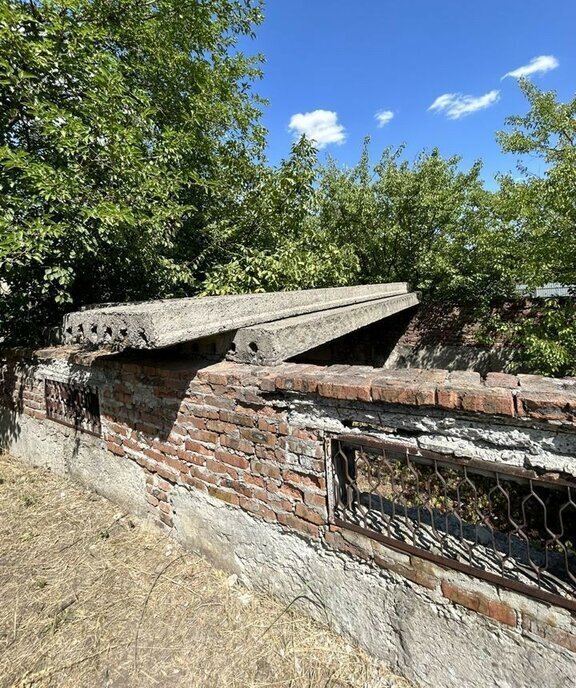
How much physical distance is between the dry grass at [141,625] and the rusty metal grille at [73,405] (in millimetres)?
980

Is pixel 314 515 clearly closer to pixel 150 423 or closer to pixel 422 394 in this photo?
pixel 422 394

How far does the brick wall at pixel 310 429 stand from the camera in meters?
1.50

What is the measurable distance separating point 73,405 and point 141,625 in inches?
91.1

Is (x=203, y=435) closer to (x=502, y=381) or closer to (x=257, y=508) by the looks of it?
(x=257, y=508)

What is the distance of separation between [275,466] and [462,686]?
4.57 ft

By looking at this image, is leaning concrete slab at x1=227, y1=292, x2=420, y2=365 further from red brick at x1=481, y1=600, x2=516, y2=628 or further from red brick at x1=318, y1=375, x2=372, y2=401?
red brick at x1=481, y1=600, x2=516, y2=628

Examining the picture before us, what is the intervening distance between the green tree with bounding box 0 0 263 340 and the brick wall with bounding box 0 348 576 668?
1500 millimetres

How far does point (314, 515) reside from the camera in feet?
6.93

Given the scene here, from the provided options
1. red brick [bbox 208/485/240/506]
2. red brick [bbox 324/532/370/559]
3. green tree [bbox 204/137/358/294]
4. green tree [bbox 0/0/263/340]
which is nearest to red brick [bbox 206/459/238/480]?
red brick [bbox 208/485/240/506]

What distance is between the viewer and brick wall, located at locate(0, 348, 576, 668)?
1.50 metres

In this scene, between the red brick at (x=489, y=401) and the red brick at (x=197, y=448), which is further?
the red brick at (x=197, y=448)

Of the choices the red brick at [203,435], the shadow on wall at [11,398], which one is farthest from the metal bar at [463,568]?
the shadow on wall at [11,398]

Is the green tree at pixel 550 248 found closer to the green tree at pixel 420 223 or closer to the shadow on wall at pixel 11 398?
the green tree at pixel 420 223

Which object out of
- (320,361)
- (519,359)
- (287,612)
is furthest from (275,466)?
(519,359)
